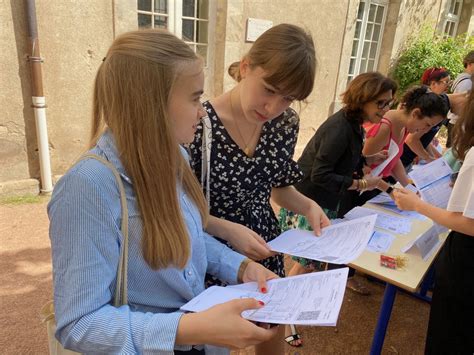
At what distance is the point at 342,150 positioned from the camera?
2.40m

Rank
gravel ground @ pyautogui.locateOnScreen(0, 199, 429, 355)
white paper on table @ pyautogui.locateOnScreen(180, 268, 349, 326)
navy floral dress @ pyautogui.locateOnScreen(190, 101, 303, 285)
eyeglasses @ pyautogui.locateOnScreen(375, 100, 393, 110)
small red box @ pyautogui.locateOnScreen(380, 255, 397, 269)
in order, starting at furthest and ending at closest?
eyeglasses @ pyautogui.locateOnScreen(375, 100, 393, 110)
gravel ground @ pyautogui.locateOnScreen(0, 199, 429, 355)
small red box @ pyautogui.locateOnScreen(380, 255, 397, 269)
navy floral dress @ pyautogui.locateOnScreen(190, 101, 303, 285)
white paper on table @ pyautogui.locateOnScreen(180, 268, 349, 326)

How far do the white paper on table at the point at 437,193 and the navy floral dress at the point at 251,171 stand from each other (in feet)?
2.58

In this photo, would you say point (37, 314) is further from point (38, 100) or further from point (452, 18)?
point (452, 18)

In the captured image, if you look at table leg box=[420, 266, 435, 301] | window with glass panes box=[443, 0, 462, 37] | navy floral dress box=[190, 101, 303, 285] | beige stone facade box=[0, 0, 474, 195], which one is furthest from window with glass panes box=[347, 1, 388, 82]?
navy floral dress box=[190, 101, 303, 285]

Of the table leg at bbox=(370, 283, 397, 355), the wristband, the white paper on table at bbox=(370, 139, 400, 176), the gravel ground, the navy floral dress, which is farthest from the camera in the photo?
the white paper on table at bbox=(370, 139, 400, 176)

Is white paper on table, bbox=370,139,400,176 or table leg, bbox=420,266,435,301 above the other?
white paper on table, bbox=370,139,400,176

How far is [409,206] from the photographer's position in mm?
1964

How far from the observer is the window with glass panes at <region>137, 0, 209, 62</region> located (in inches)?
183

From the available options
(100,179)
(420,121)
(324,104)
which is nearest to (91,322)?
(100,179)

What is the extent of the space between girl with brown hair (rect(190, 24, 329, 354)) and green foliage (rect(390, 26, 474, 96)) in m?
7.94

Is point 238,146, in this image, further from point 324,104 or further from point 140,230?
point 324,104

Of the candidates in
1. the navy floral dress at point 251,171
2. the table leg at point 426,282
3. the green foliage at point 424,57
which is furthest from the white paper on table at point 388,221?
the green foliage at point 424,57

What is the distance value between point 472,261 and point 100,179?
157 cm

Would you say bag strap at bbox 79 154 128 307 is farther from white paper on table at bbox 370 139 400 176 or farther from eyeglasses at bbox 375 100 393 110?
white paper on table at bbox 370 139 400 176
